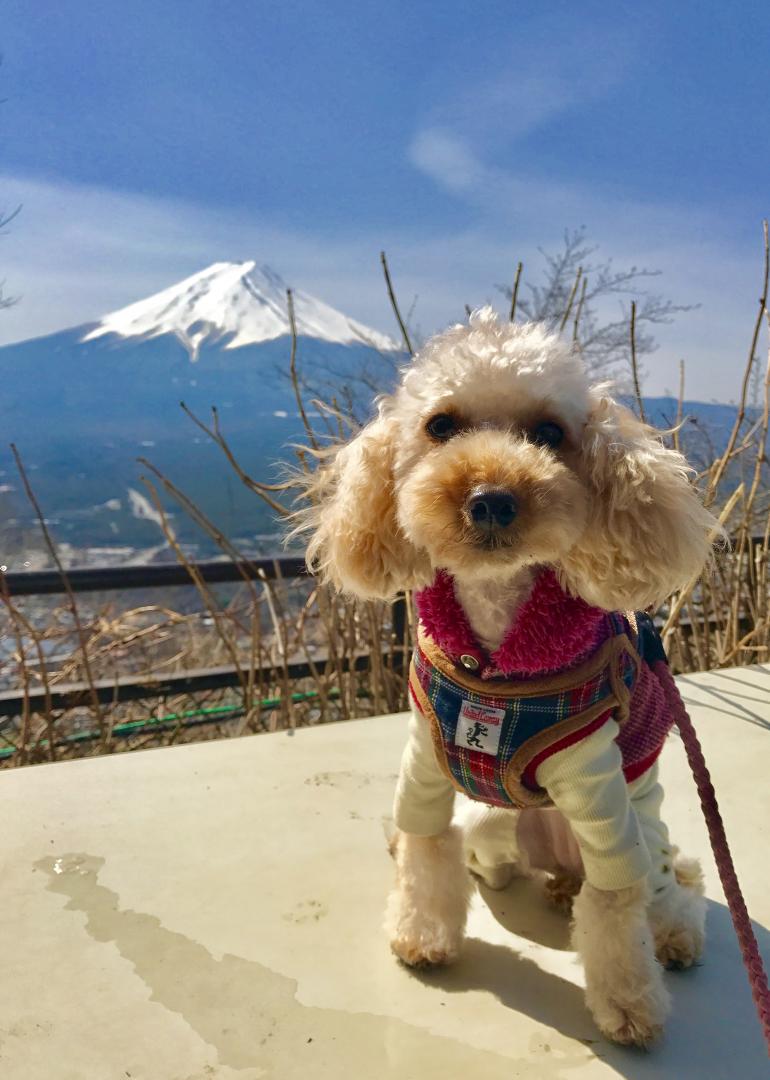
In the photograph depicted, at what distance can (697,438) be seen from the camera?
2373 mm

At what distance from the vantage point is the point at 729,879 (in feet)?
2.78

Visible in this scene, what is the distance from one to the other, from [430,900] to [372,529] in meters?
0.53

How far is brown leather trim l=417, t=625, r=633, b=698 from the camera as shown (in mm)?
913

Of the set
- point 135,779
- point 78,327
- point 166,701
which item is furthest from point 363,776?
point 78,327

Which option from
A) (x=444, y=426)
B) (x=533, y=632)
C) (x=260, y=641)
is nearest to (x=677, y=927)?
(x=533, y=632)

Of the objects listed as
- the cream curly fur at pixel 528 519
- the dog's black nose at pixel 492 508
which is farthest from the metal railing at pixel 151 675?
the dog's black nose at pixel 492 508

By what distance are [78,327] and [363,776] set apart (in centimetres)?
2342

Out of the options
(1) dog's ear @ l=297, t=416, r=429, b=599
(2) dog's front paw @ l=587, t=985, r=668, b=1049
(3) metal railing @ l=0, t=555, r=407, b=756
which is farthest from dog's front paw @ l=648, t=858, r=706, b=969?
(3) metal railing @ l=0, t=555, r=407, b=756

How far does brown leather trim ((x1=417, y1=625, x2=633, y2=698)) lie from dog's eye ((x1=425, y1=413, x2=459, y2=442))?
0.29 meters

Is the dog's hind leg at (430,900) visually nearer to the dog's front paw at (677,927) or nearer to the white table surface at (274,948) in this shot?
the white table surface at (274,948)

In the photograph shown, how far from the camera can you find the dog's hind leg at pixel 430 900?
41.4 inches

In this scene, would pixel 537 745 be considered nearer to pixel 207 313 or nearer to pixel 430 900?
pixel 430 900

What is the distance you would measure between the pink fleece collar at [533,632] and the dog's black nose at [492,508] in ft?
0.56

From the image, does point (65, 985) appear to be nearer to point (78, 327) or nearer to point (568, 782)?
point (568, 782)
